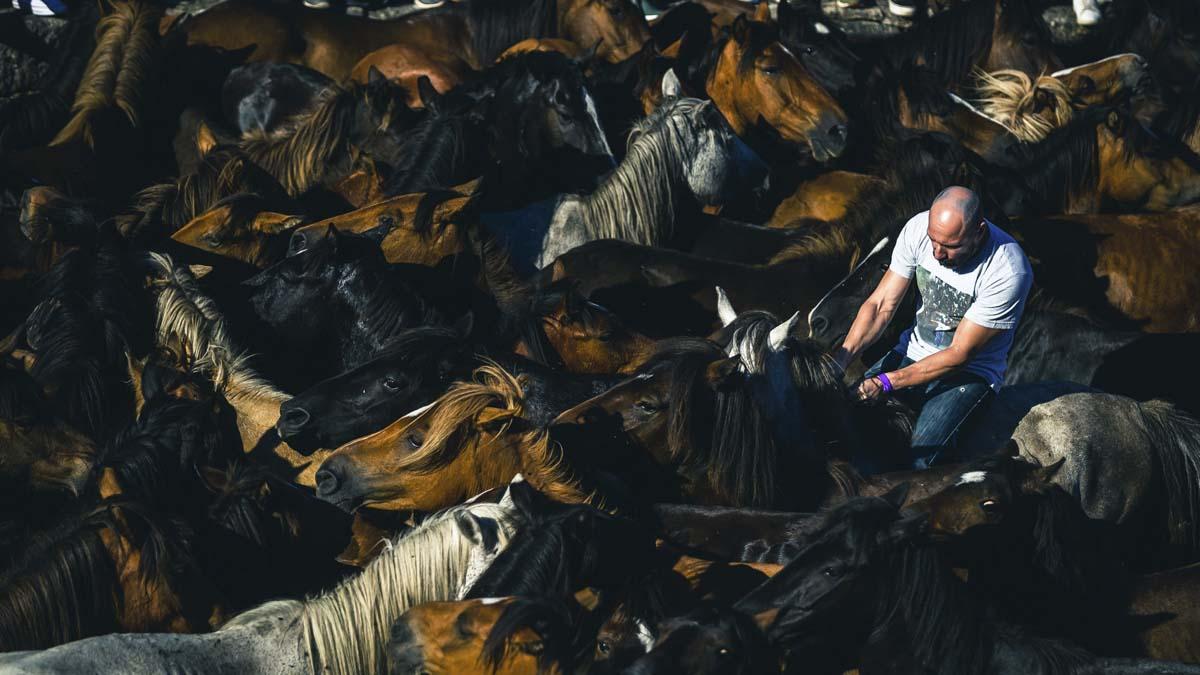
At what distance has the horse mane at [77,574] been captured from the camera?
3.82m

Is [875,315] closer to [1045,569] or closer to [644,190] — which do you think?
[1045,569]

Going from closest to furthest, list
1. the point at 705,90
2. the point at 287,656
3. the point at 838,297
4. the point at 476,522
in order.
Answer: the point at 287,656
the point at 476,522
the point at 838,297
the point at 705,90

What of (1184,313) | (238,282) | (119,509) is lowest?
(1184,313)

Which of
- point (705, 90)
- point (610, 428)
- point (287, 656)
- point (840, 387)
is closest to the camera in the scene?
point (287, 656)

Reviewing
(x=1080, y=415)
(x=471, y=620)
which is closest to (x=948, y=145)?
(x=1080, y=415)

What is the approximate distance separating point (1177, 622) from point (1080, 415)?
109 cm

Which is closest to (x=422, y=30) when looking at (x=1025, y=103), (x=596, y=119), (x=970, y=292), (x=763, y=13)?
(x=763, y=13)

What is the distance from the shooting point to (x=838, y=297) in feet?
18.7

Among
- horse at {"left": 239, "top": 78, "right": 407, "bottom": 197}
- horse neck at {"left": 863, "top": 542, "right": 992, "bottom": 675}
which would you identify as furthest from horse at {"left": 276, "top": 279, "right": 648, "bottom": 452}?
horse at {"left": 239, "top": 78, "right": 407, "bottom": 197}

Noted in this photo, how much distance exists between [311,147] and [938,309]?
3.90 meters

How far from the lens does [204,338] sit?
5449 mm

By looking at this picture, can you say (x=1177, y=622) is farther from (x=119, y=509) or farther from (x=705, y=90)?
(x=705, y=90)

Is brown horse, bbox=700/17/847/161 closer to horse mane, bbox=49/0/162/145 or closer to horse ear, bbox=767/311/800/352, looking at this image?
horse ear, bbox=767/311/800/352

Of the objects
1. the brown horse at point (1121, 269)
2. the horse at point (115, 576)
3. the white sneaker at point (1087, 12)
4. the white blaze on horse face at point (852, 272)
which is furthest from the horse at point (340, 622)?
the white sneaker at point (1087, 12)
